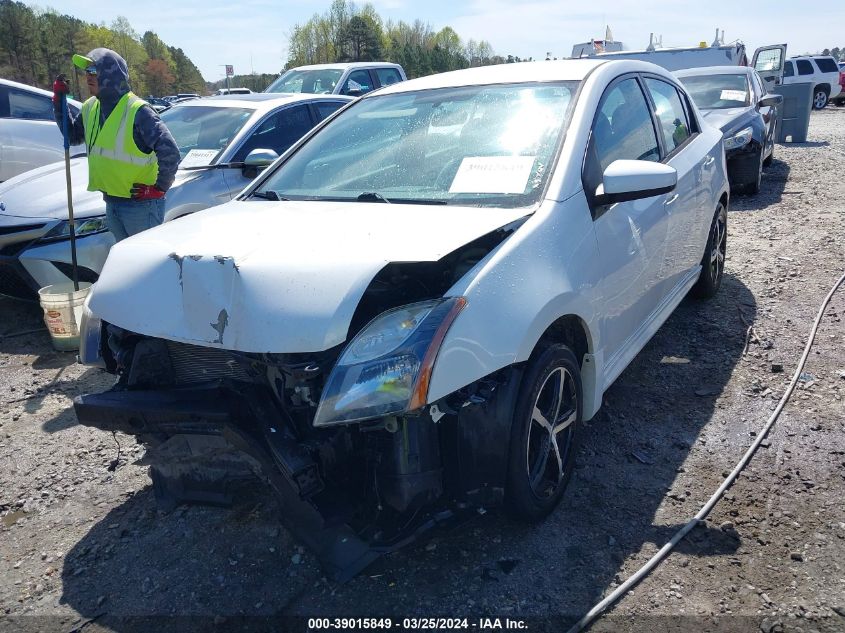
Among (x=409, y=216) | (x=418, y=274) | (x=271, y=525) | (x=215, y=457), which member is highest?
(x=409, y=216)

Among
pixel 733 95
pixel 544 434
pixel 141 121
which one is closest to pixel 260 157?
pixel 141 121

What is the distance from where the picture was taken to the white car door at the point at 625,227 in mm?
3012

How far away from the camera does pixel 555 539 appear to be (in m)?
2.71

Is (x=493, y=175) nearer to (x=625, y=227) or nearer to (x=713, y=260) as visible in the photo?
(x=625, y=227)

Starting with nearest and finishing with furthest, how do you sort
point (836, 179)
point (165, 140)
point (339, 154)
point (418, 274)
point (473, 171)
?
1. point (418, 274)
2. point (473, 171)
3. point (339, 154)
4. point (165, 140)
5. point (836, 179)

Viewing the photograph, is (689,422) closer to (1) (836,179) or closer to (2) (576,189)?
(2) (576,189)

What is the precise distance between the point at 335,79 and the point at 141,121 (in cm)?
632

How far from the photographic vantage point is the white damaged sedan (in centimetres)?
222

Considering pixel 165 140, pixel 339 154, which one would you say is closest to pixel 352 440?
pixel 339 154

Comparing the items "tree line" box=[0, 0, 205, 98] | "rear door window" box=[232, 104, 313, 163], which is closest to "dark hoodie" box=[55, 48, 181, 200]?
"rear door window" box=[232, 104, 313, 163]

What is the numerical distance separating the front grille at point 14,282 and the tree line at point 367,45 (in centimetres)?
4784

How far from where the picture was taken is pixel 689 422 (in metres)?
3.60

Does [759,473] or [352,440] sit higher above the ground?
[352,440]

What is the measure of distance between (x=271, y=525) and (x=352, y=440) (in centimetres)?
79
